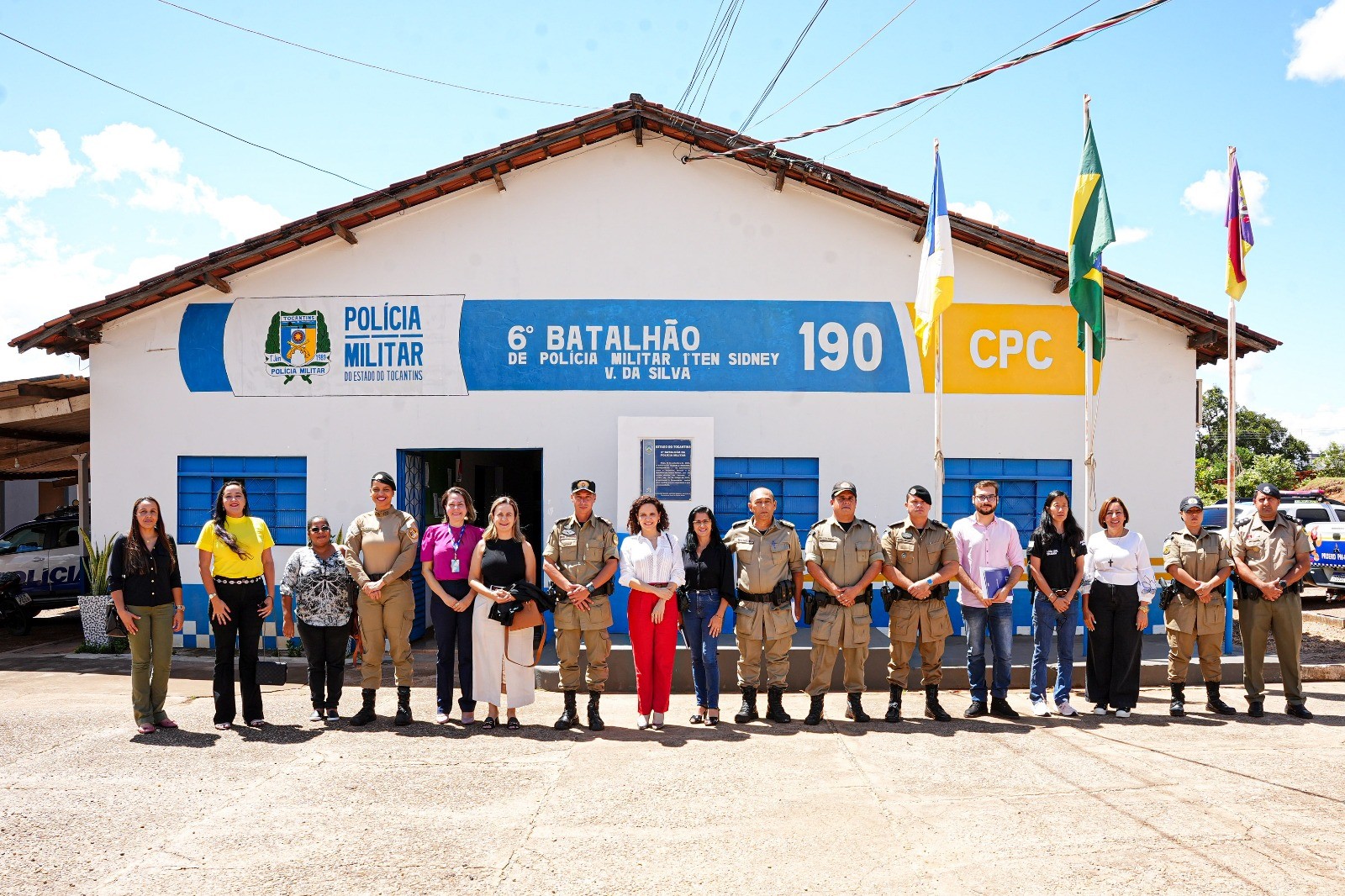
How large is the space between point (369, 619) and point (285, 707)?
1510mm

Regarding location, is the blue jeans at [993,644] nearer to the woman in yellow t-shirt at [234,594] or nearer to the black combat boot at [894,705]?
the black combat boot at [894,705]

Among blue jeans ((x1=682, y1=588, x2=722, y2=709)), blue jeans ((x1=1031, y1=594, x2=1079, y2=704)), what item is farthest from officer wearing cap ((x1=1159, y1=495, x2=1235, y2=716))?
blue jeans ((x1=682, y1=588, x2=722, y2=709))

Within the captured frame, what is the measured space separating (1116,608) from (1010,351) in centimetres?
410

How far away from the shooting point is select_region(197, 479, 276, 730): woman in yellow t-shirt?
723cm

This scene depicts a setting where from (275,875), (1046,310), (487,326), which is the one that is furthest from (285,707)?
(1046,310)

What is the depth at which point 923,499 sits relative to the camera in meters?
7.62

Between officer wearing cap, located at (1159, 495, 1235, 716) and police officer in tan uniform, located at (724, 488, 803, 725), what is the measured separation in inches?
128

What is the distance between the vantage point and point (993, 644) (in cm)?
779

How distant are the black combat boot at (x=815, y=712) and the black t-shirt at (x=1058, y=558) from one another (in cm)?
206

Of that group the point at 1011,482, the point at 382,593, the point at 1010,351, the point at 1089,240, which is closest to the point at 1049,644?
the point at 1011,482

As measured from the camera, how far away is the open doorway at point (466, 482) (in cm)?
1138

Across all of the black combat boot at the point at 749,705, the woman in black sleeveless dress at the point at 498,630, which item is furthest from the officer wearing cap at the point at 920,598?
the woman in black sleeveless dress at the point at 498,630

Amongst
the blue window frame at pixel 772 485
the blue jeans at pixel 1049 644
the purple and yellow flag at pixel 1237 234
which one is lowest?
the blue jeans at pixel 1049 644

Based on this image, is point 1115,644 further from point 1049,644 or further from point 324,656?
point 324,656
